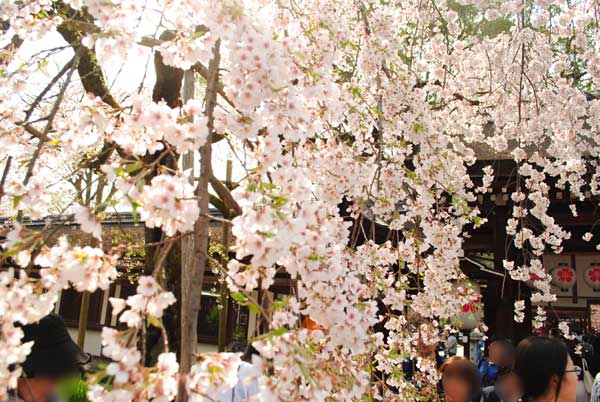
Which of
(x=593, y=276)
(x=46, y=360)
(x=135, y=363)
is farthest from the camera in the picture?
(x=593, y=276)

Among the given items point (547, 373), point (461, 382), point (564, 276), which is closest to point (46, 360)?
point (547, 373)

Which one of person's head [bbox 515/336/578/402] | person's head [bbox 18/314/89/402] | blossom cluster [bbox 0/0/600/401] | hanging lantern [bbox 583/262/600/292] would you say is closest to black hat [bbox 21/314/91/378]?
person's head [bbox 18/314/89/402]

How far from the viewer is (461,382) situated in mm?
3314

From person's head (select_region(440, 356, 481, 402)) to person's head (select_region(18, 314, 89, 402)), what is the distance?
86.8 inches

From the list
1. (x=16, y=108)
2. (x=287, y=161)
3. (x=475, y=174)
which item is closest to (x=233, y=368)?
(x=287, y=161)

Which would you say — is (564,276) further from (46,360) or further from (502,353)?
(46,360)

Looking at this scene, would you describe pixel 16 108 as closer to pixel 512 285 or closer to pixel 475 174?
pixel 475 174

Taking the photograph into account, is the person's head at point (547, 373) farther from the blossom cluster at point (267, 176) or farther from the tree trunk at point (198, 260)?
the tree trunk at point (198, 260)

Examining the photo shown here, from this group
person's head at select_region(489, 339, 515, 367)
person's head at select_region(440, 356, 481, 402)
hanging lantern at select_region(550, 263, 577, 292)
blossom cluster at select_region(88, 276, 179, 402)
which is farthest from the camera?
hanging lantern at select_region(550, 263, 577, 292)

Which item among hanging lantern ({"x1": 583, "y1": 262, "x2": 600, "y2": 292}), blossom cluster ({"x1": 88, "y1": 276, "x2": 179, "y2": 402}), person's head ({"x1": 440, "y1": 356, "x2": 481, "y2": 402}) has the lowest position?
person's head ({"x1": 440, "y1": 356, "x2": 481, "y2": 402})

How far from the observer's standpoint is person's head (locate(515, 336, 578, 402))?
2.15 meters

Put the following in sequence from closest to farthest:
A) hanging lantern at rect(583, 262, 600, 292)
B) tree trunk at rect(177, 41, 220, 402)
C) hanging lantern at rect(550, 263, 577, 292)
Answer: tree trunk at rect(177, 41, 220, 402) → hanging lantern at rect(583, 262, 600, 292) → hanging lantern at rect(550, 263, 577, 292)

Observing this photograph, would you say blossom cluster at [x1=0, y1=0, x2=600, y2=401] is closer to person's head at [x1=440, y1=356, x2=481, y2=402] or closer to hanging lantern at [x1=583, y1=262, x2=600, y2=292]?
person's head at [x1=440, y1=356, x2=481, y2=402]

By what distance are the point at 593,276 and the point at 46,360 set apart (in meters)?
7.28
